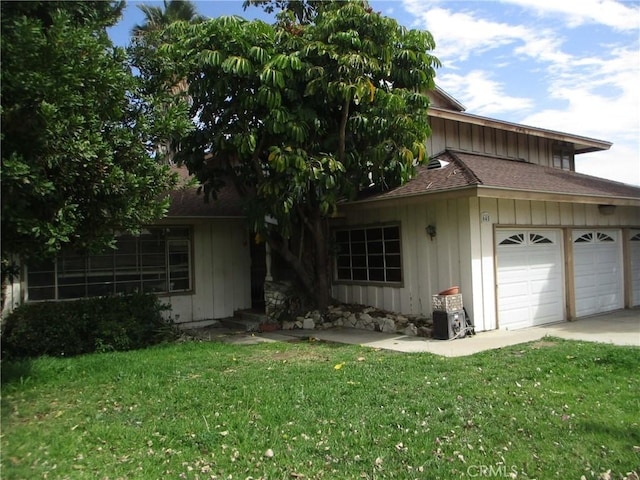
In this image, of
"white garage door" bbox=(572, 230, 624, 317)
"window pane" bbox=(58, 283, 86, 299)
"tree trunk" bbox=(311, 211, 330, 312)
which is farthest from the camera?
"white garage door" bbox=(572, 230, 624, 317)

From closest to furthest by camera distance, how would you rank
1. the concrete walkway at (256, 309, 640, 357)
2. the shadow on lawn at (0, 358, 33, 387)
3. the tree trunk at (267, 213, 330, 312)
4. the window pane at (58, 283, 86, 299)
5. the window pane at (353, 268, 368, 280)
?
1. the shadow on lawn at (0, 358, 33, 387)
2. the concrete walkway at (256, 309, 640, 357)
3. the window pane at (58, 283, 86, 299)
4. the tree trunk at (267, 213, 330, 312)
5. the window pane at (353, 268, 368, 280)

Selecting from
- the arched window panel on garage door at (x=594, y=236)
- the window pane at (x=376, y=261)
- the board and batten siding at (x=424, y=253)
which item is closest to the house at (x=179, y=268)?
the window pane at (x=376, y=261)

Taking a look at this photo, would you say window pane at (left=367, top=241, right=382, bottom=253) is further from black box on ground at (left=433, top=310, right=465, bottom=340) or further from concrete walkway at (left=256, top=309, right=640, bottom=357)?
black box on ground at (left=433, top=310, right=465, bottom=340)

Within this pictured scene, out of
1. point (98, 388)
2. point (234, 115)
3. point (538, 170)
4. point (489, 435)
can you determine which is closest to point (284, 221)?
point (234, 115)

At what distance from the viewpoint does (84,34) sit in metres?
5.93

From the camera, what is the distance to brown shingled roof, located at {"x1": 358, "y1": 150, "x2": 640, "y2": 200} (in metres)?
Result: 9.85

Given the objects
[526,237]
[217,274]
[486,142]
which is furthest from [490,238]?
[217,274]

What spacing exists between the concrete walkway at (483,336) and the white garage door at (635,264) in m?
2.46

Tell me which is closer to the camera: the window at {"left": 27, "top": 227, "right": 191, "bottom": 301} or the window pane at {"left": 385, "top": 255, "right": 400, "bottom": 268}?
the window at {"left": 27, "top": 227, "right": 191, "bottom": 301}

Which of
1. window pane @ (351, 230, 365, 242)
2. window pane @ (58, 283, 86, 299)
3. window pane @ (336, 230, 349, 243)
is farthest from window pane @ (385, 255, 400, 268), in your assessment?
window pane @ (58, 283, 86, 299)

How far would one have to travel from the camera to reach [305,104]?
9984mm

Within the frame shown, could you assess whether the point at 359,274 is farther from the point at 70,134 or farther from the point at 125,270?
the point at 70,134
